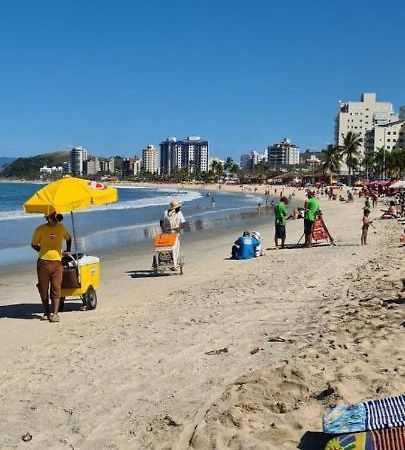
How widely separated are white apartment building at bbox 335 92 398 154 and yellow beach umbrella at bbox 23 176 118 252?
6780 inches

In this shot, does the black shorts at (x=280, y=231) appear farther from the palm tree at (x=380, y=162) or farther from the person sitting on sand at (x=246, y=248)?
the palm tree at (x=380, y=162)

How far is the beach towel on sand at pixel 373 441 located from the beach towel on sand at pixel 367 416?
0.15ft

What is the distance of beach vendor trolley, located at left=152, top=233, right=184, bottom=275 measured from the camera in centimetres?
1157

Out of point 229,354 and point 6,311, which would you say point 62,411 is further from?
point 6,311

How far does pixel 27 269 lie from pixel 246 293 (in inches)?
292

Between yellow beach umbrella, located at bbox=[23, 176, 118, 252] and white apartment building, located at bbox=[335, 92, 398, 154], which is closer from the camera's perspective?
yellow beach umbrella, located at bbox=[23, 176, 118, 252]

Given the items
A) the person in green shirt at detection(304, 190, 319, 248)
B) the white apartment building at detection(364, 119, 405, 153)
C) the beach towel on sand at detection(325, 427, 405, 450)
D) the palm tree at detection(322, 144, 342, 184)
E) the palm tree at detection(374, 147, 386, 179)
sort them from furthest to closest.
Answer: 1. the white apartment building at detection(364, 119, 405, 153)
2. the palm tree at detection(374, 147, 386, 179)
3. the palm tree at detection(322, 144, 342, 184)
4. the person in green shirt at detection(304, 190, 319, 248)
5. the beach towel on sand at detection(325, 427, 405, 450)

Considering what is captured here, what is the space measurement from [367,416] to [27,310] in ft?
21.1

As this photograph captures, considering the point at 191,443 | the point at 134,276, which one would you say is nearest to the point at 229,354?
the point at 191,443

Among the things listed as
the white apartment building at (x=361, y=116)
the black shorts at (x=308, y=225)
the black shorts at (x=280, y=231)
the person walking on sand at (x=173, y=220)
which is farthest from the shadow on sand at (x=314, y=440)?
the white apartment building at (x=361, y=116)

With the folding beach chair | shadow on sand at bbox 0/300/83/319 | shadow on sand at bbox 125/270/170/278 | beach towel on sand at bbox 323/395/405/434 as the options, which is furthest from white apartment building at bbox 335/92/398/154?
beach towel on sand at bbox 323/395/405/434

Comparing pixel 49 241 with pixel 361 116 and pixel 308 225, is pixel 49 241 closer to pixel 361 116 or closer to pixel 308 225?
pixel 308 225

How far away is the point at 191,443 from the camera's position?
12.7ft

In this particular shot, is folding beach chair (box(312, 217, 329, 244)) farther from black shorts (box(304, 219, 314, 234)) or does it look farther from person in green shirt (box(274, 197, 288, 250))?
person in green shirt (box(274, 197, 288, 250))
